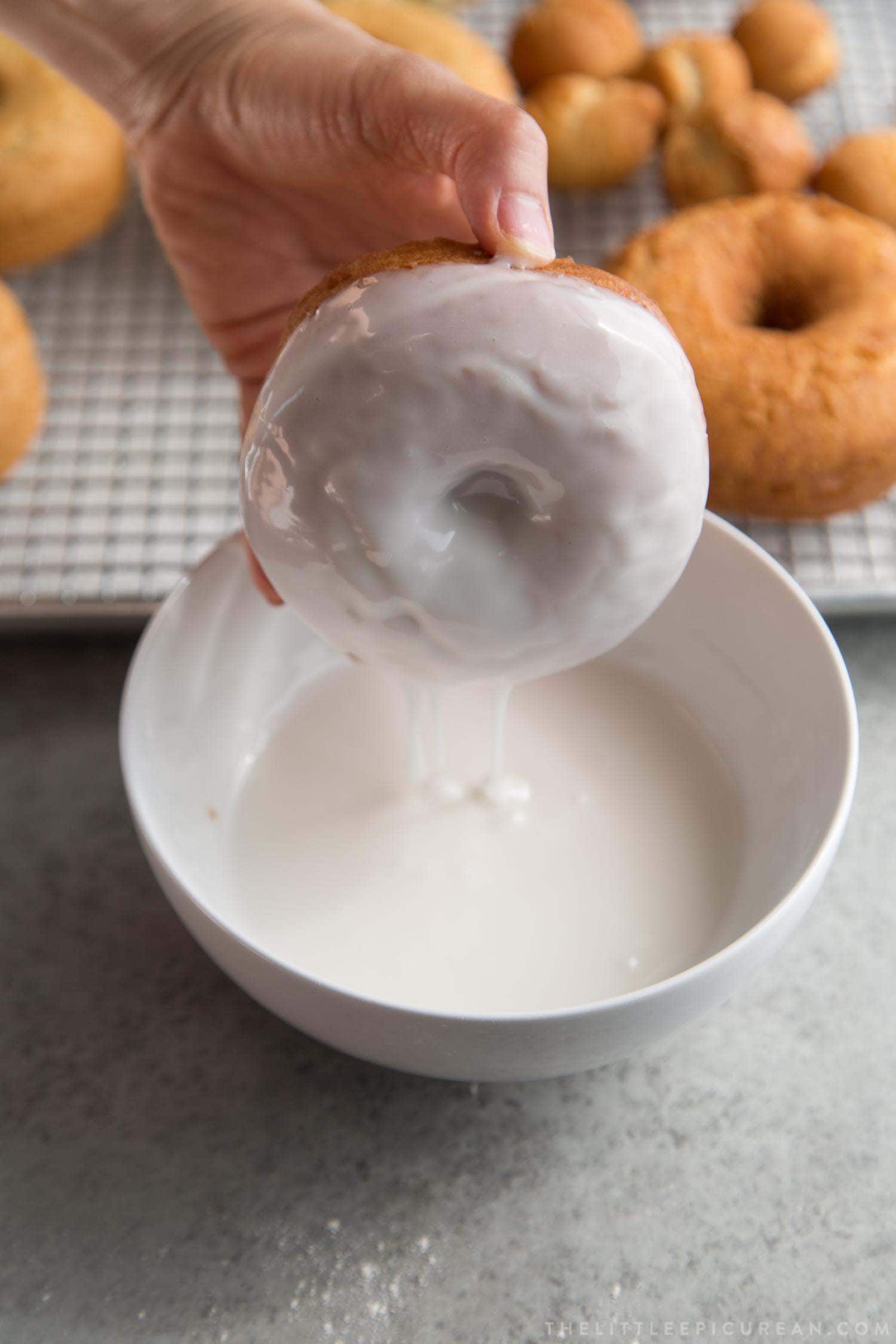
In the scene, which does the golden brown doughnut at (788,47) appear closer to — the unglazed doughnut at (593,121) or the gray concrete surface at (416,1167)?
the unglazed doughnut at (593,121)

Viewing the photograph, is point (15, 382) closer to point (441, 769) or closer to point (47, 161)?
point (47, 161)

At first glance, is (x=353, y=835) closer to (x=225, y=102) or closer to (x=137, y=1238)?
(x=137, y=1238)

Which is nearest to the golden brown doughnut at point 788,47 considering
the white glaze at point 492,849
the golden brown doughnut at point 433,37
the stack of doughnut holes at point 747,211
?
the stack of doughnut holes at point 747,211

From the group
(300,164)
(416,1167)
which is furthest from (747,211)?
(416,1167)

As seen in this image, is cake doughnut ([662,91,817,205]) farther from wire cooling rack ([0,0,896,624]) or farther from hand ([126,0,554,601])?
hand ([126,0,554,601])

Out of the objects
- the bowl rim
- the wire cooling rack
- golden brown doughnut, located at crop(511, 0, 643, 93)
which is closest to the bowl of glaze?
the bowl rim

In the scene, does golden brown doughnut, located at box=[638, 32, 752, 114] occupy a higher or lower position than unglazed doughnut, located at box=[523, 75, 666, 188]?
higher
